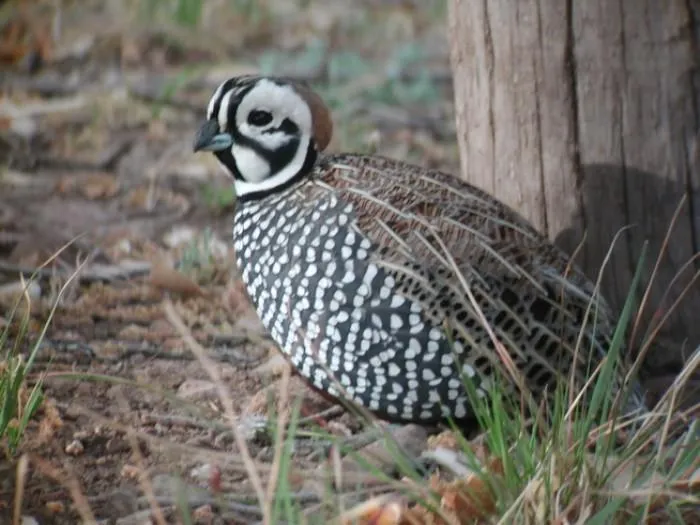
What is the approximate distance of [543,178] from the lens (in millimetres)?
4414

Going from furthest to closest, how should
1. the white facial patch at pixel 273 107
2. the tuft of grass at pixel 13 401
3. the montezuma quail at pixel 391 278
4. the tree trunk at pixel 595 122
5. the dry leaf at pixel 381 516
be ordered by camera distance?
the tree trunk at pixel 595 122
the white facial patch at pixel 273 107
the montezuma quail at pixel 391 278
the tuft of grass at pixel 13 401
the dry leaf at pixel 381 516

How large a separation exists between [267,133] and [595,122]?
100 cm

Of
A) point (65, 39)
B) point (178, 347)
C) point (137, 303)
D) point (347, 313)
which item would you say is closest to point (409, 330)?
point (347, 313)

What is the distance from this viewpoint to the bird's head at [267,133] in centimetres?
414

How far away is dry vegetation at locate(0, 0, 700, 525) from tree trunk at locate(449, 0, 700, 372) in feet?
2.56

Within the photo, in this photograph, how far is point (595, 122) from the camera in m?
4.30

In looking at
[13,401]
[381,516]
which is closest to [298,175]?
[13,401]

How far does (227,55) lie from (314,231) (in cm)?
363

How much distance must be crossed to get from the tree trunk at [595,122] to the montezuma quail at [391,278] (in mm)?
319

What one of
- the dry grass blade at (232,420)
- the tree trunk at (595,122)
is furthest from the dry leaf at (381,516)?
the tree trunk at (595,122)

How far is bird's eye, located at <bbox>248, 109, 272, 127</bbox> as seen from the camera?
4152mm

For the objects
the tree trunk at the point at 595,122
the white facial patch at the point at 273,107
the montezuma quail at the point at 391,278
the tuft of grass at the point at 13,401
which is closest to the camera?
the tuft of grass at the point at 13,401

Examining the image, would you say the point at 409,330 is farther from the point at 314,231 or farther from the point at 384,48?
the point at 384,48

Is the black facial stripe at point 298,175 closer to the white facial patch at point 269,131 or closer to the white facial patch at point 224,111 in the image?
the white facial patch at point 269,131
